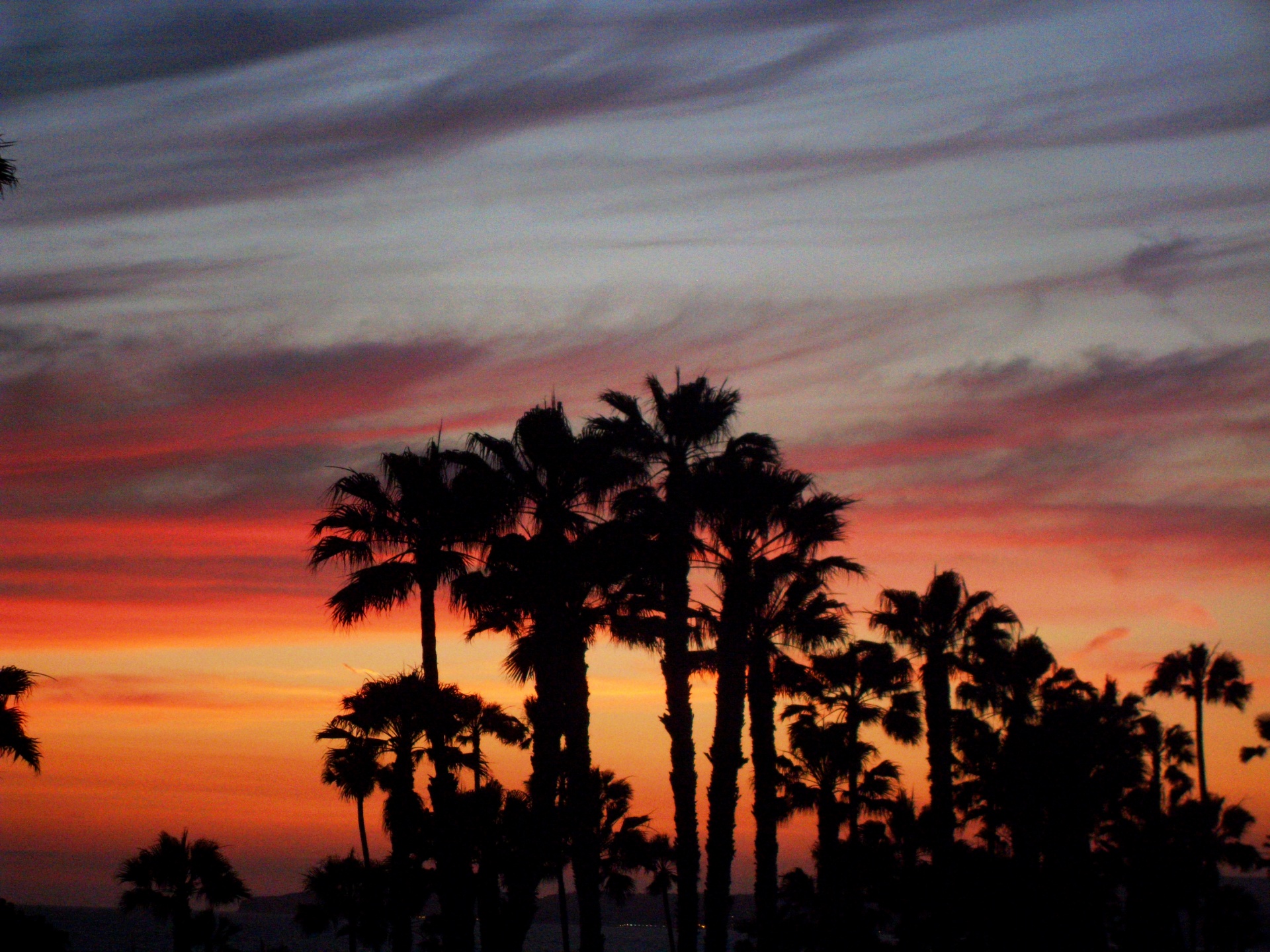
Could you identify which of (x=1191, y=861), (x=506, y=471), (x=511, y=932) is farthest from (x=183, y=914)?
(x=1191, y=861)

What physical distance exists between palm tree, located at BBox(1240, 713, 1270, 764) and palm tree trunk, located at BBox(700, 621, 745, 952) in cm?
4389

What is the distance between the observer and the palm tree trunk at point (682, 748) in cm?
Answer: 3434

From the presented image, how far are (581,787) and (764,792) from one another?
24.1 feet

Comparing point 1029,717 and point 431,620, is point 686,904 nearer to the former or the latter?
point 431,620

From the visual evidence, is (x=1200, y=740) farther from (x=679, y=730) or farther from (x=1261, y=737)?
(x=679, y=730)

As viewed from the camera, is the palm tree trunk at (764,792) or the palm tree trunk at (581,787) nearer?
the palm tree trunk at (581,787)

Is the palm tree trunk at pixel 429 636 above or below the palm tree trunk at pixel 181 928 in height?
above


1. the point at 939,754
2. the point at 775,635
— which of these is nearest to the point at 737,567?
the point at 775,635

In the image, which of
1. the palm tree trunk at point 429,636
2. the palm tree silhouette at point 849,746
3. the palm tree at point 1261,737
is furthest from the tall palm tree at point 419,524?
the palm tree at point 1261,737

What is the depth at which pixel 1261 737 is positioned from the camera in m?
68.9

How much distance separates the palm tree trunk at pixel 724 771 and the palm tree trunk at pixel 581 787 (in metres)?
3.77

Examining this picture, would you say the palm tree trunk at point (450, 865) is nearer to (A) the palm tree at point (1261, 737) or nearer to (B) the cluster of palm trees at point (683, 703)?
(B) the cluster of palm trees at point (683, 703)

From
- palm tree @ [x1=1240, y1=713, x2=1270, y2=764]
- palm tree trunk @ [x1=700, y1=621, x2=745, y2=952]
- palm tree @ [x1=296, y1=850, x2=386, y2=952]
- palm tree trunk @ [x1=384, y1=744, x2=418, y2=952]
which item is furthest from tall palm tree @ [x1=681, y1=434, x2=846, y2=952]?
palm tree @ [x1=1240, y1=713, x2=1270, y2=764]

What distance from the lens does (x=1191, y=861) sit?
199ft
